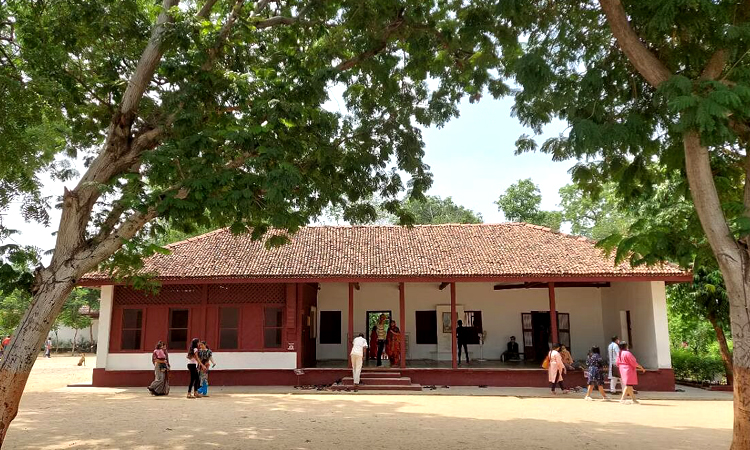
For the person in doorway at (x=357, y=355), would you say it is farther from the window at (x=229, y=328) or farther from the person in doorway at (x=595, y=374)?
the person in doorway at (x=595, y=374)

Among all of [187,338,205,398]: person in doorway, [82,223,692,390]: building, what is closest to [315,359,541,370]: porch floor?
[82,223,692,390]: building

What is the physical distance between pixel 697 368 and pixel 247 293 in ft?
42.6

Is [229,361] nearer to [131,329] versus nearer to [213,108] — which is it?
[131,329]

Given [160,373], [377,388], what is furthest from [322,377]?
[160,373]

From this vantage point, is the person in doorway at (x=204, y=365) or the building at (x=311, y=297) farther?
the building at (x=311, y=297)

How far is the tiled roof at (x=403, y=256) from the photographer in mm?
14070

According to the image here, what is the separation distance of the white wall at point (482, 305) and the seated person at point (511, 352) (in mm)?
581

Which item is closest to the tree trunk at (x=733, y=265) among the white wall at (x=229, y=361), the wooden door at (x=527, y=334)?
the white wall at (x=229, y=361)

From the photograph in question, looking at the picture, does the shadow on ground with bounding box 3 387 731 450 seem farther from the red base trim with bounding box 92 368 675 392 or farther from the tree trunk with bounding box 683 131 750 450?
the tree trunk with bounding box 683 131 750 450

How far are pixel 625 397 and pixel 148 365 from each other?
1224cm

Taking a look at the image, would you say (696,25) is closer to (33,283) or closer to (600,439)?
(600,439)

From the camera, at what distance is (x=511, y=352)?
55.8 feet

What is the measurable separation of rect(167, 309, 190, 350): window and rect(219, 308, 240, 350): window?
0.95 m

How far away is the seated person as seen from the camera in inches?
668
